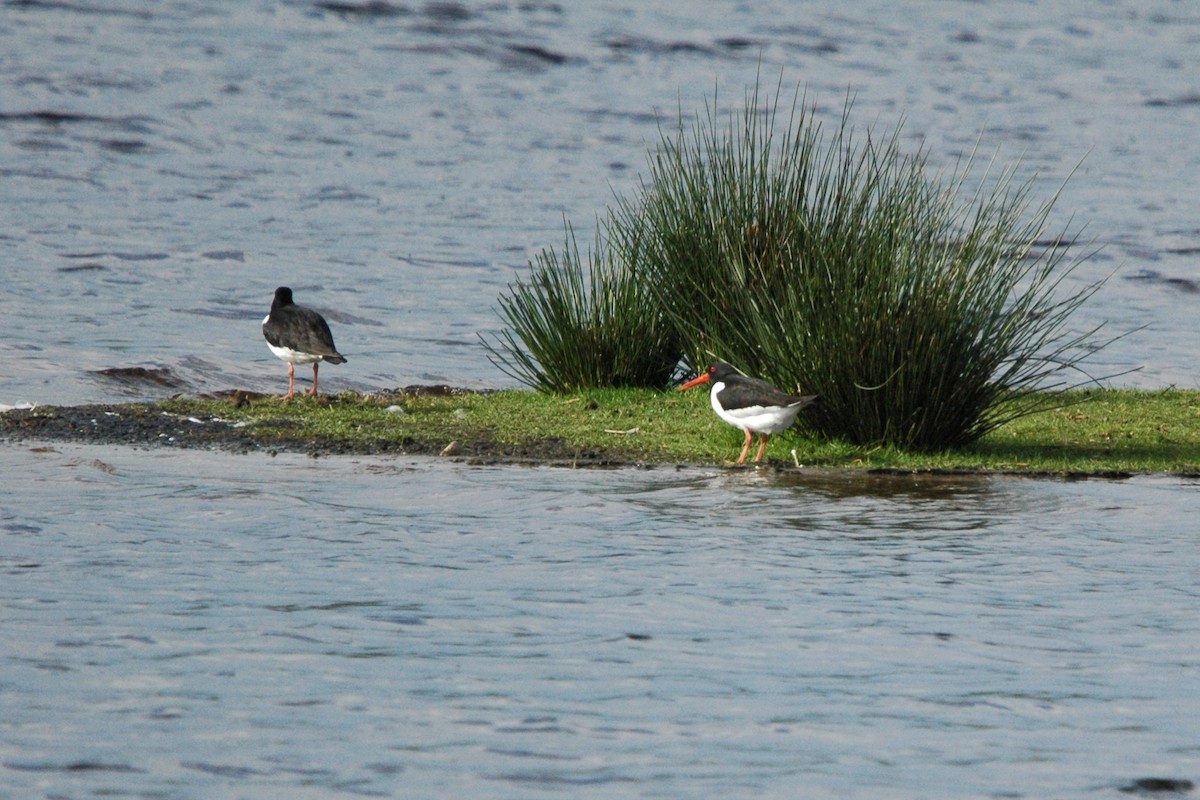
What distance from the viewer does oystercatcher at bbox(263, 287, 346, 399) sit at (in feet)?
53.7

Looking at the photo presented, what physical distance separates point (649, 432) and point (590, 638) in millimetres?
6453

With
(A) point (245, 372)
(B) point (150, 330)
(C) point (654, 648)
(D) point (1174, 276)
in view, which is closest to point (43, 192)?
(B) point (150, 330)

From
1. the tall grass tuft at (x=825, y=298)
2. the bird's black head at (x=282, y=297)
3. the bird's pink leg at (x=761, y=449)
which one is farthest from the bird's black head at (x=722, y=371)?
the bird's black head at (x=282, y=297)

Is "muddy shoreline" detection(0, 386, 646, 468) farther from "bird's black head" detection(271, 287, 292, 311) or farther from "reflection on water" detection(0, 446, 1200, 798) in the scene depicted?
"bird's black head" detection(271, 287, 292, 311)

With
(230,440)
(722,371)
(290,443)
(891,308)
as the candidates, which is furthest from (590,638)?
(230,440)

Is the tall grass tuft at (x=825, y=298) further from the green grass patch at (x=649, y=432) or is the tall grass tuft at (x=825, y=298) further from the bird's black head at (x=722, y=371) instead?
the bird's black head at (x=722, y=371)

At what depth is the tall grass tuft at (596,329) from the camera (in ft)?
52.9

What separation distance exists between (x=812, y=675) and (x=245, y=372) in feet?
48.6

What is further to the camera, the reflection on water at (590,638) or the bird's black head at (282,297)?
the bird's black head at (282,297)

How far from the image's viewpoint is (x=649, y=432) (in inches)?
554

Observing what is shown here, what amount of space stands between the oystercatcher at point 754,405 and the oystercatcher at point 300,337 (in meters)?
5.01

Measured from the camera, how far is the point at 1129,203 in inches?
1633

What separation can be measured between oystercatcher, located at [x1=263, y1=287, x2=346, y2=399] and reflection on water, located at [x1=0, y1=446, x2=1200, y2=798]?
4630 mm

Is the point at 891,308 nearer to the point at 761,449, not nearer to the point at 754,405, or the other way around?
the point at 754,405
